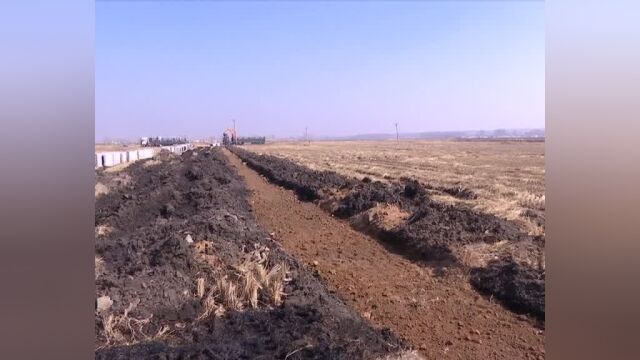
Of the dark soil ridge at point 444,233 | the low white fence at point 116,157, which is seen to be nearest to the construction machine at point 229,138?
the low white fence at point 116,157

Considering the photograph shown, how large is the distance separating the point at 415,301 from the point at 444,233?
123 inches

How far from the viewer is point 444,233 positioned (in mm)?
8961

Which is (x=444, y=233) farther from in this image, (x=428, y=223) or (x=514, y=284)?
(x=514, y=284)

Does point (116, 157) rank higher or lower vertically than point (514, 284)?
higher

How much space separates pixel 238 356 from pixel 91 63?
9.70ft

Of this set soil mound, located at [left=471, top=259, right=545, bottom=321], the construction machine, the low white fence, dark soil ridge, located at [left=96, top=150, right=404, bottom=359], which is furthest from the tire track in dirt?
the construction machine

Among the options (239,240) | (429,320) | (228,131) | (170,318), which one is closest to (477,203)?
(239,240)

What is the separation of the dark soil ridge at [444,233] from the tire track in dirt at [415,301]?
0.27m

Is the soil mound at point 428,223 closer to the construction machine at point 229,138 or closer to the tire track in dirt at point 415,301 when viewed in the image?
the tire track in dirt at point 415,301

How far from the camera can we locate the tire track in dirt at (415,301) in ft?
15.8

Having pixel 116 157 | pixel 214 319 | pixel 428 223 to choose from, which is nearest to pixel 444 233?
pixel 428 223

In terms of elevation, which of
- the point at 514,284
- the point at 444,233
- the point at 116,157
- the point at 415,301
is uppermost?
the point at 116,157

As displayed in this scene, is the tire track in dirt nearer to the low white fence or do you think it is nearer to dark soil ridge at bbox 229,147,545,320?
dark soil ridge at bbox 229,147,545,320
